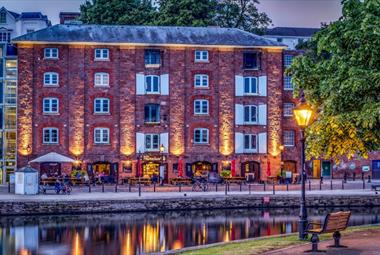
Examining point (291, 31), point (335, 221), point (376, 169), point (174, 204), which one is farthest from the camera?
point (291, 31)

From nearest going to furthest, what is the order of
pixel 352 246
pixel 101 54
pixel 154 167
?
pixel 352 246 → pixel 101 54 → pixel 154 167

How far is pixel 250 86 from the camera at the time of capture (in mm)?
70375

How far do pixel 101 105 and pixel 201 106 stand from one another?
9.51 meters

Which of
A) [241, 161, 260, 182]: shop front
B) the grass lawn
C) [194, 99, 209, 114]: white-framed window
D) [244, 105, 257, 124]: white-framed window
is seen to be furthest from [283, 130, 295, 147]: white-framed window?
the grass lawn

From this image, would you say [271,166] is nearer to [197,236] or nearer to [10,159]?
[10,159]

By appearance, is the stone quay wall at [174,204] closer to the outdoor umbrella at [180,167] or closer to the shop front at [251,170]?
the outdoor umbrella at [180,167]

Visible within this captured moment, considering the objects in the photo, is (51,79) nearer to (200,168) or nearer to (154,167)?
(154,167)

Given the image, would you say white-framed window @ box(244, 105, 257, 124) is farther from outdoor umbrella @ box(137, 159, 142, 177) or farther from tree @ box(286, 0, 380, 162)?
tree @ box(286, 0, 380, 162)

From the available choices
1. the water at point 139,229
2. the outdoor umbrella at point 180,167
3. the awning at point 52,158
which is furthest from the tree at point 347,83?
the outdoor umbrella at point 180,167

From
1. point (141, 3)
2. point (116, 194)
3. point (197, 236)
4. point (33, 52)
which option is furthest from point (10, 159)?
point (197, 236)

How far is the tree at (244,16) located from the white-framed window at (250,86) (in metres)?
22.9

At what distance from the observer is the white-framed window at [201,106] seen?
2734 inches

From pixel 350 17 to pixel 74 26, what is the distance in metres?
42.6

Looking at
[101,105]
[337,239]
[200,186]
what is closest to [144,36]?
[101,105]
